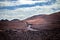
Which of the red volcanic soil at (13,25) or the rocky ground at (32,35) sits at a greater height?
the red volcanic soil at (13,25)

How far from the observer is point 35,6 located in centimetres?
163

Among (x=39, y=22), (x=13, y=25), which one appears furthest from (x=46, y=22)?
(x=13, y=25)

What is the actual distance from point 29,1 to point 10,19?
0.34m

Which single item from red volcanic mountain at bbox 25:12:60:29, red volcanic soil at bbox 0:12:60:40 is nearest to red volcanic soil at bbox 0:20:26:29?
red volcanic soil at bbox 0:12:60:40

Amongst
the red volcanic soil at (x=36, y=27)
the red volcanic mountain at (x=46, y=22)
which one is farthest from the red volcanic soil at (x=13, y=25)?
the red volcanic mountain at (x=46, y=22)

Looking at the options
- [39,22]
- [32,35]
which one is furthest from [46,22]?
[32,35]

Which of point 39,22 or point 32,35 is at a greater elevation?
point 39,22

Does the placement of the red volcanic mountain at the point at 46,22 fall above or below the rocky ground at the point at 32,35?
above

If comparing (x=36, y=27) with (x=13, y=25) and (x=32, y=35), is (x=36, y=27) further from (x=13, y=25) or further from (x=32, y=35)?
(x=13, y=25)

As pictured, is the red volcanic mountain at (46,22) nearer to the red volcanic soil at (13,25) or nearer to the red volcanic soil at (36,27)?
the red volcanic soil at (36,27)

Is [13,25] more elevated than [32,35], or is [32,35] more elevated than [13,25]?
[13,25]

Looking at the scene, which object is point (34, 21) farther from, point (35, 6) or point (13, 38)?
point (13, 38)

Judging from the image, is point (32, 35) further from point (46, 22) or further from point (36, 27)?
point (46, 22)

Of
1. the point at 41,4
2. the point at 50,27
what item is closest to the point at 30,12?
the point at 41,4
